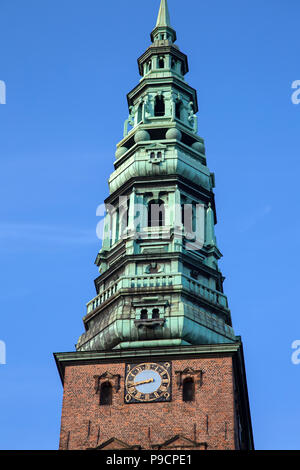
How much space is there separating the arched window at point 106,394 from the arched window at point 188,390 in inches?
111

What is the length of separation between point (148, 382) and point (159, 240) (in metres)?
7.84

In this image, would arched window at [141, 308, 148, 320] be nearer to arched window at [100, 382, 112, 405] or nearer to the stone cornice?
the stone cornice

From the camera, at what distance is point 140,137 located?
59812 mm

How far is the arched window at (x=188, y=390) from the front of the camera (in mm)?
49188

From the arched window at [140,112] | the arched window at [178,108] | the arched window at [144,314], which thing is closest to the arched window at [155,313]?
the arched window at [144,314]

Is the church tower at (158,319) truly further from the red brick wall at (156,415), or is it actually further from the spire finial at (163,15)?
the spire finial at (163,15)

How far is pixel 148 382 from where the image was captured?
4959 centimetres

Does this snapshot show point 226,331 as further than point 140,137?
No

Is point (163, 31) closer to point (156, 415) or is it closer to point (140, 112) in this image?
point (140, 112)

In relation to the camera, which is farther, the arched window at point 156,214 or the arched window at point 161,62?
the arched window at point 161,62

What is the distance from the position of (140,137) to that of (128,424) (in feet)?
52.9
